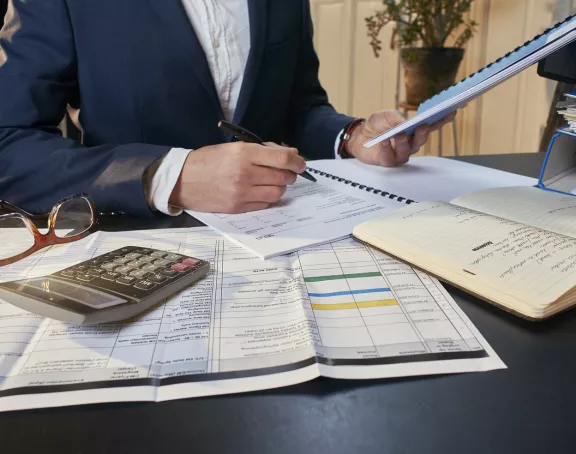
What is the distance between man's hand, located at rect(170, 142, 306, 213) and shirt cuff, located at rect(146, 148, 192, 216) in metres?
0.01

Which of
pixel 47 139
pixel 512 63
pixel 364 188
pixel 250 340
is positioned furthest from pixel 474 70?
pixel 250 340

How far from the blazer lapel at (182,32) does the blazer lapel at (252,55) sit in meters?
0.08

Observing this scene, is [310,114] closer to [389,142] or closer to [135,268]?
[389,142]

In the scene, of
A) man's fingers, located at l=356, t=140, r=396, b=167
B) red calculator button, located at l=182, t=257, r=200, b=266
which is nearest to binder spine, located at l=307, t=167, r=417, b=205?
man's fingers, located at l=356, t=140, r=396, b=167

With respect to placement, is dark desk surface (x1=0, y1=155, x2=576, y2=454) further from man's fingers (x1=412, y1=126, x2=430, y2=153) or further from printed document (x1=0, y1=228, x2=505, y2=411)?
man's fingers (x1=412, y1=126, x2=430, y2=153)

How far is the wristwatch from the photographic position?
1.00 metres

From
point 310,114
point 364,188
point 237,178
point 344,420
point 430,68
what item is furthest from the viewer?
point 430,68

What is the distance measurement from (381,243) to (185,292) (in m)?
0.20

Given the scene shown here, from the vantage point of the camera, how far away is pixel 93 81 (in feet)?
2.87

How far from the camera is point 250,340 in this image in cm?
36

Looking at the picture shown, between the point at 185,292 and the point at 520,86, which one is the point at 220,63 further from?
the point at 520,86

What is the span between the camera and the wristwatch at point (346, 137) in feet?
3.29

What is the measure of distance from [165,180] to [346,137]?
448mm

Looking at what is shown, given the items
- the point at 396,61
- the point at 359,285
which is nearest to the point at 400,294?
the point at 359,285
